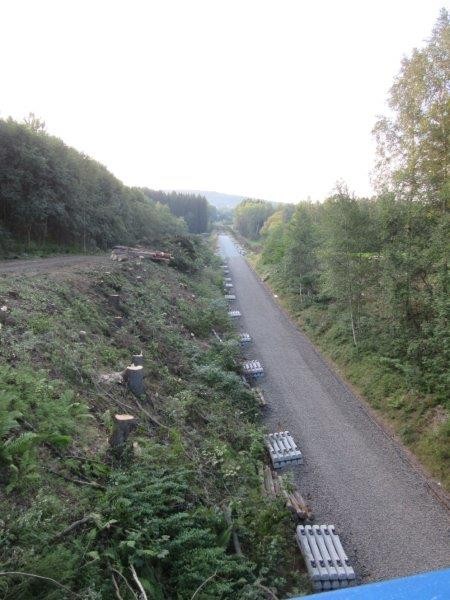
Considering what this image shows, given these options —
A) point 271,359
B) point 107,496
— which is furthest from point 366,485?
point 271,359

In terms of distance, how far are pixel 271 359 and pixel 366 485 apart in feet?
32.6

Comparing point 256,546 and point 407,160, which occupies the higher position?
point 407,160

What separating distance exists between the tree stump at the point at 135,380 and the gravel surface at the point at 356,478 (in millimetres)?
5331

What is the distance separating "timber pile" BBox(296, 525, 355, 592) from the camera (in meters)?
8.23

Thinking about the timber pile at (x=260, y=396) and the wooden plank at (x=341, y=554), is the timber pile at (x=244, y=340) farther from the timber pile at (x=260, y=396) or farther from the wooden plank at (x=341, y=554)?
the wooden plank at (x=341, y=554)

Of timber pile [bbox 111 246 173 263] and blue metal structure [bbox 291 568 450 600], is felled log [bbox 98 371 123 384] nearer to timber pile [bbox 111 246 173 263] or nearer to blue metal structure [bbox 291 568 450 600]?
blue metal structure [bbox 291 568 450 600]

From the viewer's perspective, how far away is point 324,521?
399 inches

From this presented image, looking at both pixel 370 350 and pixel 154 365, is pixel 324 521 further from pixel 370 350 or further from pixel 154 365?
pixel 370 350

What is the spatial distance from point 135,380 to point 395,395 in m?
10.1

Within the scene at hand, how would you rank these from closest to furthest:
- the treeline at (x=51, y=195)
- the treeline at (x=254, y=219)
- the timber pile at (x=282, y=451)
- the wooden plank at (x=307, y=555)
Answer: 1. the wooden plank at (x=307, y=555)
2. the timber pile at (x=282, y=451)
3. the treeline at (x=51, y=195)
4. the treeline at (x=254, y=219)

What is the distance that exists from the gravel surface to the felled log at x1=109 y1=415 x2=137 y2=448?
5677 mm

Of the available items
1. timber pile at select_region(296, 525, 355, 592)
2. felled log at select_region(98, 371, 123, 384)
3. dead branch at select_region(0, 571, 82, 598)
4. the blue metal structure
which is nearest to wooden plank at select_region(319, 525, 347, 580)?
timber pile at select_region(296, 525, 355, 592)

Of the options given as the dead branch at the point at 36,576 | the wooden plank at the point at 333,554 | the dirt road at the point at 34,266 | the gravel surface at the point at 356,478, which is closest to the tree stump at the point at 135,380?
the gravel surface at the point at 356,478

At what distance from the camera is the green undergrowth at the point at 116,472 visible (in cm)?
518
